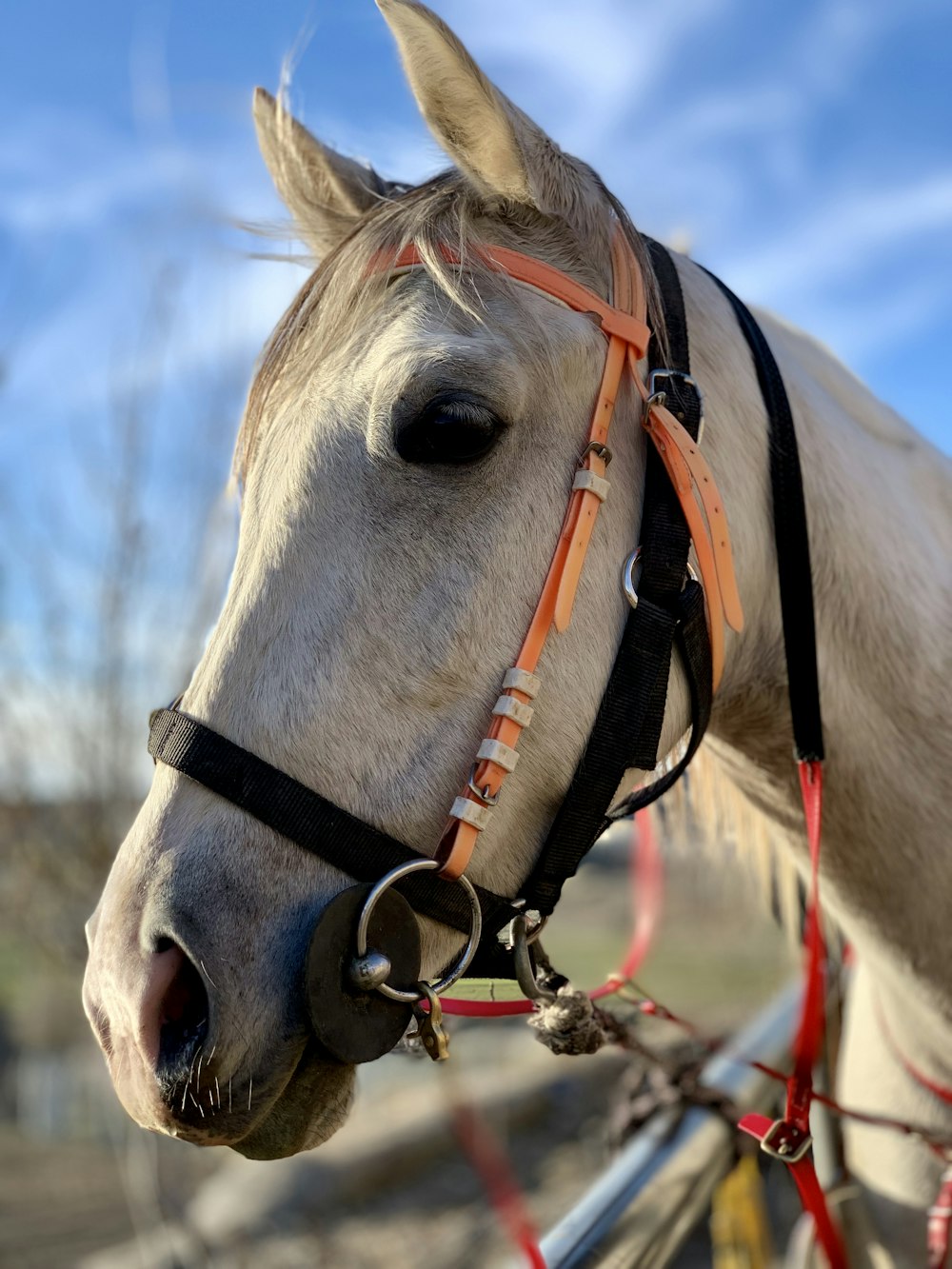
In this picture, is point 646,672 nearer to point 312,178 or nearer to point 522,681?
point 522,681

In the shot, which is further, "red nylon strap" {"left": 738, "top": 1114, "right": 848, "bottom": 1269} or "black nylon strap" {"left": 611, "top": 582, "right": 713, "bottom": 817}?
"red nylon strap" {"left": 738, "top": 1114, "right": 848, "bottom": 1269}

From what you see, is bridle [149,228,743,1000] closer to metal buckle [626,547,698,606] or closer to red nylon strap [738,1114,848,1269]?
metal buckle [626,547,698,606]

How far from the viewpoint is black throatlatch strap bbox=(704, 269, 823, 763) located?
165 cm

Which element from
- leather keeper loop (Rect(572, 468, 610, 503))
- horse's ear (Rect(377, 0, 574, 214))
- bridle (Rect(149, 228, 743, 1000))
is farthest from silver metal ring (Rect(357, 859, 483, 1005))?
horse's ear (Rect(377, 0, 574, 214))

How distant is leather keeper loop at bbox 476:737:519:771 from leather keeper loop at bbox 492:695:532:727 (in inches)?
1.5

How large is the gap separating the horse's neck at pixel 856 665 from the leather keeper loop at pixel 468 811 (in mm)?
600

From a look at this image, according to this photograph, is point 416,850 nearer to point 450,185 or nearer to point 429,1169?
point 450,185

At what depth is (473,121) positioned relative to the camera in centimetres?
146

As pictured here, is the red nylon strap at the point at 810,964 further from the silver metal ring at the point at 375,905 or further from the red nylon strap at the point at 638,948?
the silver metal ring at the point at 375,905

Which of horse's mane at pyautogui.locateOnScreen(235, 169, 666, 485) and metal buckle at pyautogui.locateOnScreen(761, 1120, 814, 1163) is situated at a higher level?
horse's mane at pyautogui.locateOnScreen(235, 169, 666, 485)

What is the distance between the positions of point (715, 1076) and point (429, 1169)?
169 inches

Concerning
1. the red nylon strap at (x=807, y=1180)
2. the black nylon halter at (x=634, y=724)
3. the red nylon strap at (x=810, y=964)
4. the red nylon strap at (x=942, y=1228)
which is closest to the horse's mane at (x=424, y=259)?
the black nylon halter at (x=634, y=724)

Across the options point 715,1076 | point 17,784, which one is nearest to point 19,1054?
point 17,784

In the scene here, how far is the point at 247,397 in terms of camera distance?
1613mm
